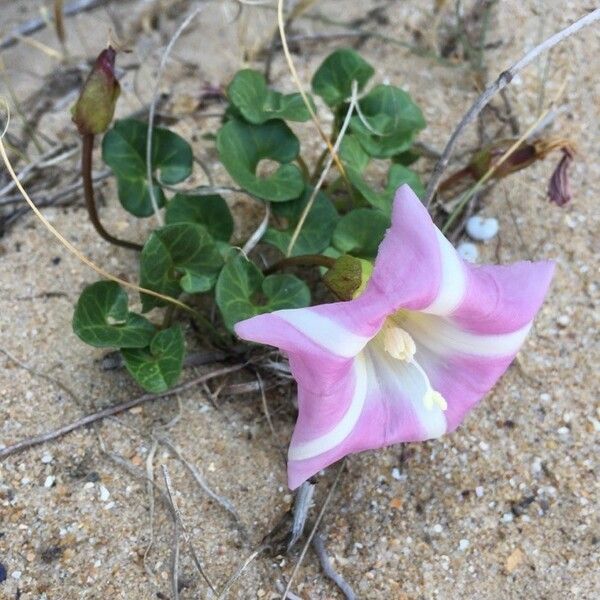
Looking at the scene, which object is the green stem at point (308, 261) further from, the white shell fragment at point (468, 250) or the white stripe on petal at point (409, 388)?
the white shell fragment at point (468, 250)

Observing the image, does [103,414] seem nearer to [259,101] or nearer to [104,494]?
[104,494]

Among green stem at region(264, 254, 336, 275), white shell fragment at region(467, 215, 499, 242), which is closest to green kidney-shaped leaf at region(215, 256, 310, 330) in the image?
green stem at region(264, 254, 336, 275)

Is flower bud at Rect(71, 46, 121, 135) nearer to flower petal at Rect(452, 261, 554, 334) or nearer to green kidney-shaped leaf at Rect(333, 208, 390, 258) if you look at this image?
green kidney-shaped leaf at Rect(333, 208, 390, 258)

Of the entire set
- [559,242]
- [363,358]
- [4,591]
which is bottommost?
[4,591]

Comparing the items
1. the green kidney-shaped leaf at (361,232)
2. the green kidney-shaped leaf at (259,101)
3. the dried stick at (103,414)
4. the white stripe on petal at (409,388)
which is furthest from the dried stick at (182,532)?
the green kidney-shaped leaf at (259,101)

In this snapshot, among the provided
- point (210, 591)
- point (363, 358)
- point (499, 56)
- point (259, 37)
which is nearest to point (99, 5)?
point (259, 37)

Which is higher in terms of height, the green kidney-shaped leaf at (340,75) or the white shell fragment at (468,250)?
the green kidney-shaped leaf at (340,75)

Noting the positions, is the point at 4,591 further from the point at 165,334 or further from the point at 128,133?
the point at 128,133

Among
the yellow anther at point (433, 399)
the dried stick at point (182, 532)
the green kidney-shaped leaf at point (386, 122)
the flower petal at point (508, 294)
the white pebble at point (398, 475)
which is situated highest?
the flower petal at point (508, 294)
